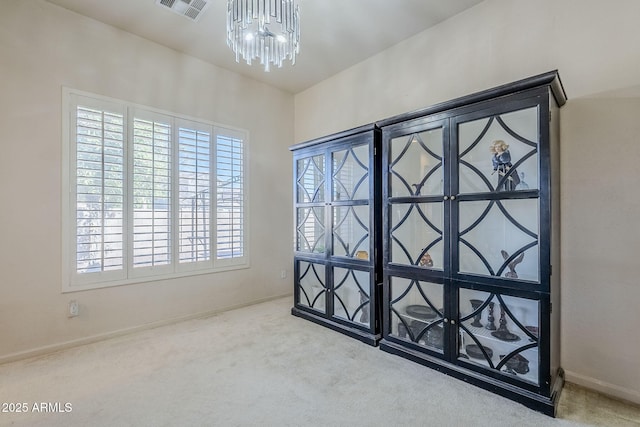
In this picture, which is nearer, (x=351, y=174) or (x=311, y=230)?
(x=351, y=174)

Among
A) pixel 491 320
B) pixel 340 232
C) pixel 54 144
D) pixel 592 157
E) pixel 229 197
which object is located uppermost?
pixel 54 144

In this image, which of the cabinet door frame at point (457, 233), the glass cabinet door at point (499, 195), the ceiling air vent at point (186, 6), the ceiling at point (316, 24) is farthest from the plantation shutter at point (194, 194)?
the glass cabinet door at point (499, 195)

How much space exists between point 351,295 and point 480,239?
1.37 m

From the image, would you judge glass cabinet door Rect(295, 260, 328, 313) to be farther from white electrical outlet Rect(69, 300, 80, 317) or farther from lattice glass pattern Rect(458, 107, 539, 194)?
white electrical outlet Rect(69, 300, 80, 317)

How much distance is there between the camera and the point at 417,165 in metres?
2.52

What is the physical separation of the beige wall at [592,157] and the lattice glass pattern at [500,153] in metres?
0.50

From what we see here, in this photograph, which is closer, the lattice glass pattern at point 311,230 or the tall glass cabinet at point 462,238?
the tall glass cabinet at point 462,238

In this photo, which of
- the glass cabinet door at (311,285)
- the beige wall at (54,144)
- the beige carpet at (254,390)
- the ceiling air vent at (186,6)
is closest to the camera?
the beige carpet at (254,390)

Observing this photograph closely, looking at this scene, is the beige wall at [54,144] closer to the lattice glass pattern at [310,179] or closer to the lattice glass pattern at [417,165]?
the lattice glass pattern at [310,179]

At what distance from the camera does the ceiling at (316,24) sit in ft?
8.66

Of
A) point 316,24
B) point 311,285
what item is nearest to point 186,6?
point 316,24

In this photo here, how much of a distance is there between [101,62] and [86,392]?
9.50 ft

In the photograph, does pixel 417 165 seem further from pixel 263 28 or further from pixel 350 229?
pixel 263 28

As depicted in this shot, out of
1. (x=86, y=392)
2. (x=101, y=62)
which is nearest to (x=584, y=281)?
(x=86, y=392)
